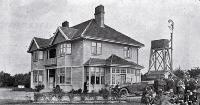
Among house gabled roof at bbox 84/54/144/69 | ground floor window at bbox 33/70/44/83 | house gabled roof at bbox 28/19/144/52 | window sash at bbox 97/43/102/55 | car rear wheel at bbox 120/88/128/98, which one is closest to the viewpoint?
car rear wheel at bbox 120/88/128/98

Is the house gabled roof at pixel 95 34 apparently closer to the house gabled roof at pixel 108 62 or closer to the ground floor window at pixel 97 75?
the house gabled roof at pixel 108 62

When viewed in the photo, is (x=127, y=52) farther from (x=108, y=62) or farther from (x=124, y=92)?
(x=124, y=92)

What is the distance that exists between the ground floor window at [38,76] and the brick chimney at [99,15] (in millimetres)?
10841

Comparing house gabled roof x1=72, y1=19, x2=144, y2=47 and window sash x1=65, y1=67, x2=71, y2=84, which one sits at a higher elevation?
house gabled roof x1=72, y1=19, x2=144, y2=47

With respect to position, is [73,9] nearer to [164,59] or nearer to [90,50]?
[90,50]

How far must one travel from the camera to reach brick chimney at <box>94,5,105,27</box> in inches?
1425

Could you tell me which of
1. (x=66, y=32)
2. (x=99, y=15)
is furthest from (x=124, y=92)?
(x=99, y=15)

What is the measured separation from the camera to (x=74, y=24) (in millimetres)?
41781

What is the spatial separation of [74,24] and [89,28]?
305 inches

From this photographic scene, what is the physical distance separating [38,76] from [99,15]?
1244 cm

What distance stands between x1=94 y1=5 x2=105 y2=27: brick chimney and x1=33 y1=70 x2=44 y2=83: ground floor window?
35.6 feet

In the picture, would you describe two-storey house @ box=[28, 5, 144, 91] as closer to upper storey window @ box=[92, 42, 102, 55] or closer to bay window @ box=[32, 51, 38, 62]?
upper storey window @ box=[92, 42, 102, 55]

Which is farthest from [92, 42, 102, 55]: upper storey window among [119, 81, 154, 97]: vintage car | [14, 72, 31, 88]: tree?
[14, 72, 31, 88]: tree

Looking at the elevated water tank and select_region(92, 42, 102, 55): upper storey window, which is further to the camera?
A: the elevated water tank
